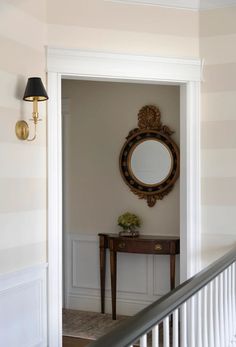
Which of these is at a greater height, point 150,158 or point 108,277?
point 150,158

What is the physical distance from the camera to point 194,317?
9.45ft

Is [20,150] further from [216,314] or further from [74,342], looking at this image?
[74,342]

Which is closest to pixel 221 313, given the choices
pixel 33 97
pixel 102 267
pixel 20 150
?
pixel 20 150

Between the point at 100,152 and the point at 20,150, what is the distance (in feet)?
6.44

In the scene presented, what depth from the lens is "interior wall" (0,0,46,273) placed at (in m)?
3.36

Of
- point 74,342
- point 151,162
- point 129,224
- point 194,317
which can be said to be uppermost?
point 151,162

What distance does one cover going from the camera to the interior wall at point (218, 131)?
4.18 meters

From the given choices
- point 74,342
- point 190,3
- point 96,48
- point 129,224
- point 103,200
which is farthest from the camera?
point 103,200

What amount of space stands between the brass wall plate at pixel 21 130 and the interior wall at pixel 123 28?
2.42 feet

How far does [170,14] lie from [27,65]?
138 cm

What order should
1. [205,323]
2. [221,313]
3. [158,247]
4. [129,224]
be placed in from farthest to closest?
1. [129,224]
2. [158,247]
3. [221,313]
4. [205,323]

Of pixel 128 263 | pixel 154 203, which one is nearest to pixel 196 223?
pixel 154 203

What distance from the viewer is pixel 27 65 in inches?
141

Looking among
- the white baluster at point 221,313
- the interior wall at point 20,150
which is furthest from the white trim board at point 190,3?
the white baluster at point 221,313
